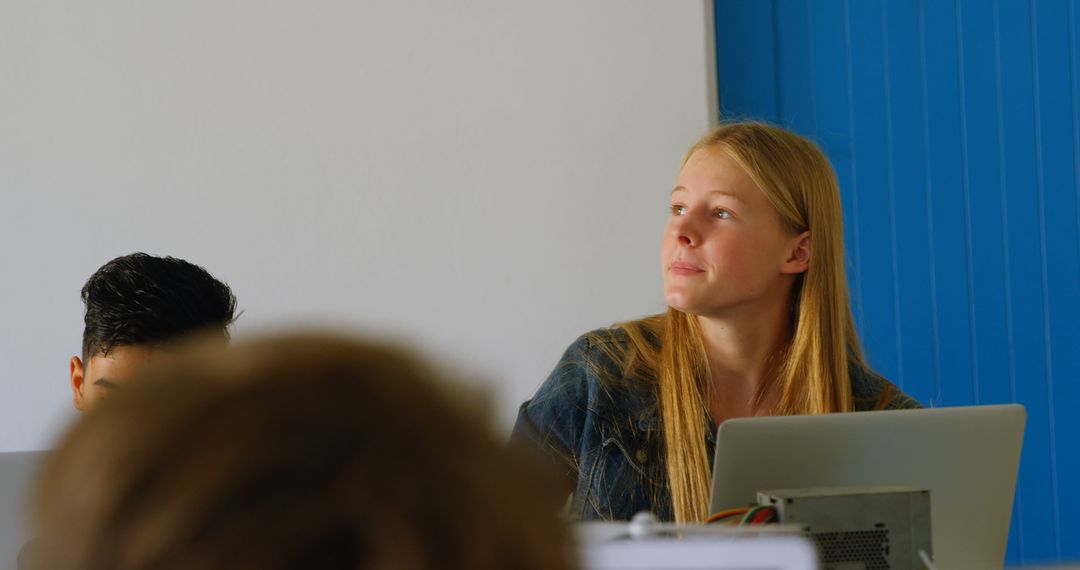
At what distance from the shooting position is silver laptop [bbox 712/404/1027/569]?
129 cm

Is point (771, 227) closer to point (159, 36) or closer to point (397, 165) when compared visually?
point (397, 165)

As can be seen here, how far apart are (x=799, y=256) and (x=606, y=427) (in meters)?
0.45

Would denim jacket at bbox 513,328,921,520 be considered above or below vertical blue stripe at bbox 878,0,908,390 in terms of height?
below

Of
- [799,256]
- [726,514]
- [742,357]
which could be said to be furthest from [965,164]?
[726,514]

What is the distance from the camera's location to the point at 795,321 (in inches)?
81.8

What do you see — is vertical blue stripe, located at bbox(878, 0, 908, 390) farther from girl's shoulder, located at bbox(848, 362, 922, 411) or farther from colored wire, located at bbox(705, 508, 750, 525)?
colored wire, located at bbox(705, 508, 750, 525)

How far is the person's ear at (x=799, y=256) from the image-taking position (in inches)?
80.0

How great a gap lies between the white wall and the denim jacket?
0.87 meters

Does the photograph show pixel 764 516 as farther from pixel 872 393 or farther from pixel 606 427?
pixel 872 393

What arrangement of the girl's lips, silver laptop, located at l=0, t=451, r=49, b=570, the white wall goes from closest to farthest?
1. silver laptop, located at l=0, t=451, r=49, b=570
2. the girl's lips
3. the white wall

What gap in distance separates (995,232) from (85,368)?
189cm

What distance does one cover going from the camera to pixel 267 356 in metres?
0.34

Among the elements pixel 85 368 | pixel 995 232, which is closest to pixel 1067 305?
pixel 995 232

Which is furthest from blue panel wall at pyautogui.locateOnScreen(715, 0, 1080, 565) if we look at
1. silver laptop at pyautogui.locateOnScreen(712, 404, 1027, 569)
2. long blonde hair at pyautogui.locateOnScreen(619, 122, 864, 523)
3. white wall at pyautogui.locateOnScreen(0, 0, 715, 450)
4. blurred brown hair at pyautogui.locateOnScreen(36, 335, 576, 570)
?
blurred brown hair at pyautogui.locateOnScreen(36, 335, 576, 570)
